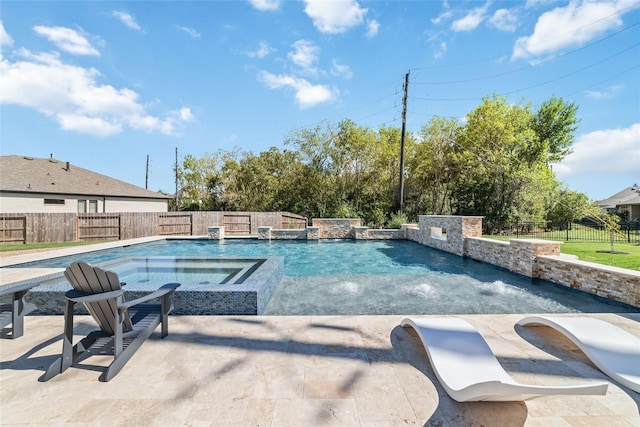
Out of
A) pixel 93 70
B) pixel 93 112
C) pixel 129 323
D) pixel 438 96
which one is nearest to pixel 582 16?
pixel 438 96

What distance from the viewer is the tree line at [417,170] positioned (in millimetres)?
17031

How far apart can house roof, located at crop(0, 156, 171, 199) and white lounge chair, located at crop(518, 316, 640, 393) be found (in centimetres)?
2200

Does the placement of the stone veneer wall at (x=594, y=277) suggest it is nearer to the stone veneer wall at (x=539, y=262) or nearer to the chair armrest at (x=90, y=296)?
the stone veneer wall at (x=539, y=262)

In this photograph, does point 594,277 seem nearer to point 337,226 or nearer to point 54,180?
point 337,226

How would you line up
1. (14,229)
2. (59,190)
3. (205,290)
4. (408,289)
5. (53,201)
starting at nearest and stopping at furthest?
1. (205,290)
2. (408,289)
3. (14,229)
4. (53,201)
5. (59,190)

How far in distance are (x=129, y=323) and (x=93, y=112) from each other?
61.1 feet

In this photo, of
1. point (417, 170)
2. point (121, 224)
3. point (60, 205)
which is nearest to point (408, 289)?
point (417, 170)

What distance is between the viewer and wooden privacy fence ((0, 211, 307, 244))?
40.9 feet

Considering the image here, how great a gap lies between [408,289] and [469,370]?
11.6 ft

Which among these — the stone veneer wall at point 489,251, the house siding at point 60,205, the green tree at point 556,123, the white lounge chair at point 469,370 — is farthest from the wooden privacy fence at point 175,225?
the green tree at point 556,123

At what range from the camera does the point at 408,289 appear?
5.64 m

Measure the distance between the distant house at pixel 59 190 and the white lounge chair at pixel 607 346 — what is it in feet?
71.7

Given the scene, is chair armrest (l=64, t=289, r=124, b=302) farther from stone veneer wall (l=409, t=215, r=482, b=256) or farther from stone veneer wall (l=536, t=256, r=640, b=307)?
stone veneer wall (l=409, t=215, r=482, b=256)

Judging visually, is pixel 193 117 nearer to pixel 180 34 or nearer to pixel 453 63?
pixel 180 34
